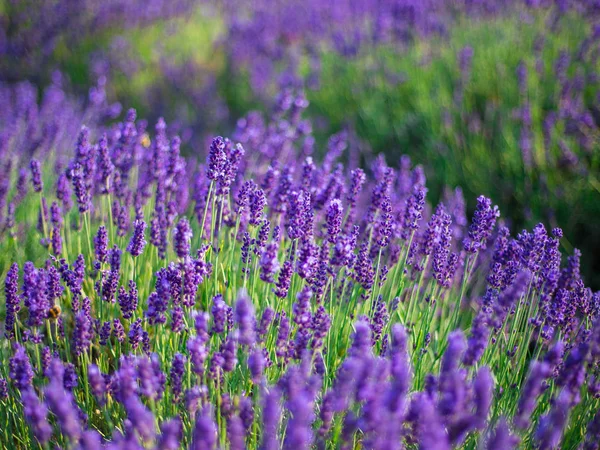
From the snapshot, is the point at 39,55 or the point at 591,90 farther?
the point at 39,55

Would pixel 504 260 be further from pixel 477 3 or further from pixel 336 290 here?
pixel 477 3

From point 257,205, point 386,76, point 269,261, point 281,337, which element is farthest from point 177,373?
point 386,76

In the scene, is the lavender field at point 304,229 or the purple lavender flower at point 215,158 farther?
the purple lavender flower at point 215,158

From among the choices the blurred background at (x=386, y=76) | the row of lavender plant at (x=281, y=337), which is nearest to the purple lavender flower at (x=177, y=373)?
the row of lavender plant at (x=281, y=337)

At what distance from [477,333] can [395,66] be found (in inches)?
183

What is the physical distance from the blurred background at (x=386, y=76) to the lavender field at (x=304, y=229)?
0.03 m

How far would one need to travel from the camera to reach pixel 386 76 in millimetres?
5633

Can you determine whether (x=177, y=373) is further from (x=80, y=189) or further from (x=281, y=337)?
(x=80, y=189)

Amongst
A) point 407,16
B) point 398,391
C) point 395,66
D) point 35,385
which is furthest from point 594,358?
point 407,16

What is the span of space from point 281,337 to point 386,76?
4.37 meters

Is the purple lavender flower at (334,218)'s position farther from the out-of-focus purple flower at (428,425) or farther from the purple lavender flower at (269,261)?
the out-of-focus purple flower at (428,425)

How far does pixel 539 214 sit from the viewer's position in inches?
152

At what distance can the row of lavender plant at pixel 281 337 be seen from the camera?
1.33 m

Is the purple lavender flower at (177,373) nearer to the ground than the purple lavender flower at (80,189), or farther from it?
nearer to the ground
